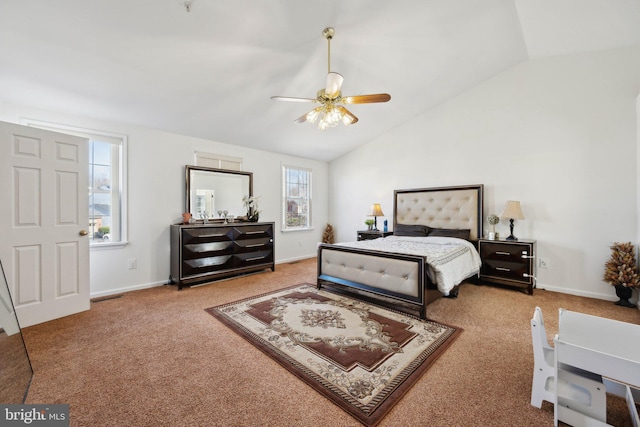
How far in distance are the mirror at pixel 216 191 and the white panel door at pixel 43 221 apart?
4.68 feet

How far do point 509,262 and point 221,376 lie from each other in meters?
3.90

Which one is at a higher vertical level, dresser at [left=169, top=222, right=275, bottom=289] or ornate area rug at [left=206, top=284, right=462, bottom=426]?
dresser at [left=169, top=222, right=275, bottom=289]

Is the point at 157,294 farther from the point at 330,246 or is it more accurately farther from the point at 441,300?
the point at 441,300

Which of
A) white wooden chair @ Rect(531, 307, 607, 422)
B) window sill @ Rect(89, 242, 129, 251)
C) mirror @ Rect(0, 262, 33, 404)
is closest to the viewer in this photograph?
white wooden chair @ Rect(531, 307, 607, 422)

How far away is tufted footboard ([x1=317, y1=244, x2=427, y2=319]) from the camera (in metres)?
2.72

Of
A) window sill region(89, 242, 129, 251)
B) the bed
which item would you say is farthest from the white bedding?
window sill region(89, 242, 129, 251)

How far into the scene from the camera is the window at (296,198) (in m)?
5.79

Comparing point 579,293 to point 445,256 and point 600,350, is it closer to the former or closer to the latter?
point 445,256

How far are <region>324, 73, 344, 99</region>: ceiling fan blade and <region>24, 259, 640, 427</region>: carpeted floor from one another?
95.1 inches

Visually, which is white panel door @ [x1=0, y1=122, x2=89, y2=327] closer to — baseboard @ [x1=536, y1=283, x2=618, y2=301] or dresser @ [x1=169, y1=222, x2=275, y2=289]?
dresser @ [x1=169, y1=222, x2=275, y2=289]

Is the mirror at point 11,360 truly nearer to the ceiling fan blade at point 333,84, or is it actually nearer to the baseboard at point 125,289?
the baseboard at point 125,289

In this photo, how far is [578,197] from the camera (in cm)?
352

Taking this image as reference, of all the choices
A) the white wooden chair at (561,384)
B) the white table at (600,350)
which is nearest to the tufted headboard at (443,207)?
the white table at (600,350)

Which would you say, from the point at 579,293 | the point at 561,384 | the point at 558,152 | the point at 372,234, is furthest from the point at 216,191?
the point at 579,293
